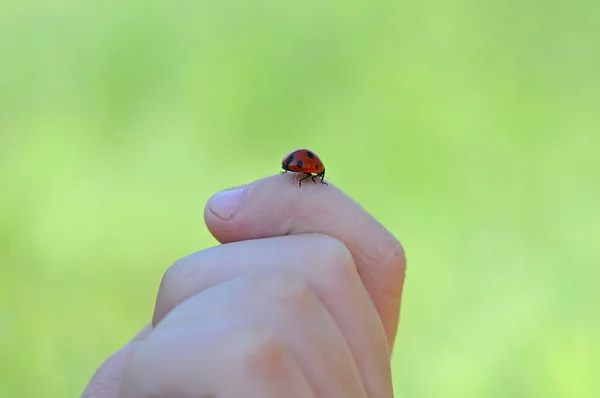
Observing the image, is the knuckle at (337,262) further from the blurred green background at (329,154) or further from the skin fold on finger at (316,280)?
the blurred green background at (329,154)

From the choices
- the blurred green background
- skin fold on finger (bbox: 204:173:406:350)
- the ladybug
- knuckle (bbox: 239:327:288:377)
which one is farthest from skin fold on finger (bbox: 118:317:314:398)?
the blurred green background

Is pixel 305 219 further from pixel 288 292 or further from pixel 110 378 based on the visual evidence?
pixel 110 378

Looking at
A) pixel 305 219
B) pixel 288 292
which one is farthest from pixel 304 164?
pixel 288 292


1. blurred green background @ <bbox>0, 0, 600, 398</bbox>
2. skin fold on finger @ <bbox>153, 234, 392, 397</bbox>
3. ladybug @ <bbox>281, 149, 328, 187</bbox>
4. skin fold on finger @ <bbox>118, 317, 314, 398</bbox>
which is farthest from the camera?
blurred green background @ <bbox>0, 0, 600, 398</bbox>

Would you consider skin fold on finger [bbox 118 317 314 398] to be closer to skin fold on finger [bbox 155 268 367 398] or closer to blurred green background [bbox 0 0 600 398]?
skin fold on finger [bbox 155 268 367 398]

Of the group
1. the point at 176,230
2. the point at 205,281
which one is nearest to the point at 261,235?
the point at 205,281

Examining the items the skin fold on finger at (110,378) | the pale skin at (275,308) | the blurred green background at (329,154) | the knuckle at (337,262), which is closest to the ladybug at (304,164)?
the pale skin at (275,308)

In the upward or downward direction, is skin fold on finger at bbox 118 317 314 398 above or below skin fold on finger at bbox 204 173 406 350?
below

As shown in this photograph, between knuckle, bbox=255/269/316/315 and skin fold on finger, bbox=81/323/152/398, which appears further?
Result: skin fold on finger, bbox=81/323/152/398
